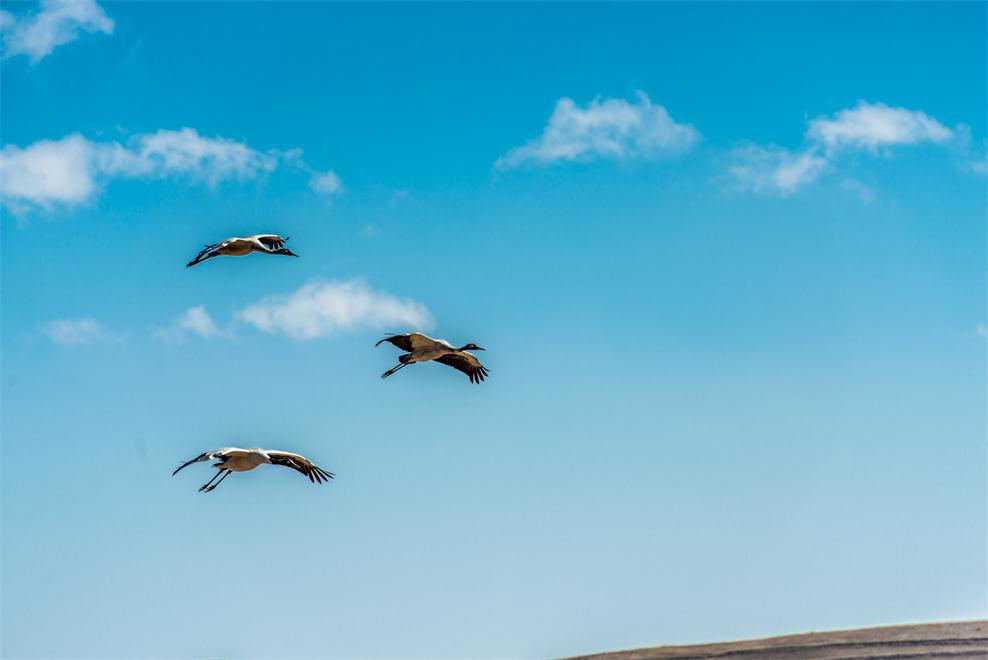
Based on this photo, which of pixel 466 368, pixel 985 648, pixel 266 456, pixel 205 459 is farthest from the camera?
pixel 985 648

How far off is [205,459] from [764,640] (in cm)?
2597

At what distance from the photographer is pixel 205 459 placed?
1294 inches

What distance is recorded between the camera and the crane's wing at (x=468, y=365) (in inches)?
1560

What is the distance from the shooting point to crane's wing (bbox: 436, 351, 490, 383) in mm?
39625

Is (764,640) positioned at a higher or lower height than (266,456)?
lower

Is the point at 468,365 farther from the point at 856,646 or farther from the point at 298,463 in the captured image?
the point at 856,646

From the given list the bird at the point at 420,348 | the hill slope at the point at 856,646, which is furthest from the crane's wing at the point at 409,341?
Answer: the hill slope at the point at 856,646

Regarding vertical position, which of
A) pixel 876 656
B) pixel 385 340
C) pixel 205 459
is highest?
pixel 385 340

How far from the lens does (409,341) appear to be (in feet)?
121

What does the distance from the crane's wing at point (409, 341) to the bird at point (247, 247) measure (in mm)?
3575

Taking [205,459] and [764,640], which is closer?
[205,459]

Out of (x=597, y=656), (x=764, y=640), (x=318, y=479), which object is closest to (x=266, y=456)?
(x=318, y=479)

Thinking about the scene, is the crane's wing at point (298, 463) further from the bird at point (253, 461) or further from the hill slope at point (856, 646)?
the hill slope at point (856, 646)

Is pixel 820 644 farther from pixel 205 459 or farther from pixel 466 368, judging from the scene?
pixel 205 459
